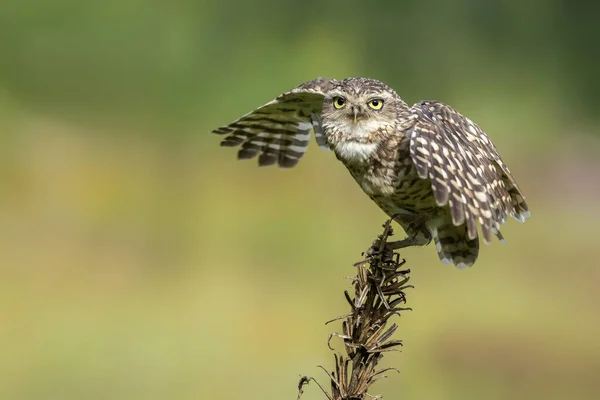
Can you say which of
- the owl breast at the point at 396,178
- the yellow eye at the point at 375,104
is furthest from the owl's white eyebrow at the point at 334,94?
the owl breast at the point at 396,178

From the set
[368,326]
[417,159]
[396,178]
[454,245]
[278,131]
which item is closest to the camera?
[368,326]

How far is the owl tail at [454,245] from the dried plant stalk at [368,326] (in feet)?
2.38

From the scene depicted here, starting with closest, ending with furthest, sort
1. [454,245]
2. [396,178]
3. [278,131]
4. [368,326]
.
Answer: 1. [368,326]
2. [396,178]
3. [454,245]
4. [278,131]

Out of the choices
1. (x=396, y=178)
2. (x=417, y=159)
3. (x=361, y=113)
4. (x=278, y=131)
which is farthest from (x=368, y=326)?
(x=278, y=131)

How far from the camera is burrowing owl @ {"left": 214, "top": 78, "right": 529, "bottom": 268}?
2.54 m

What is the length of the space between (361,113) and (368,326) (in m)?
1.06

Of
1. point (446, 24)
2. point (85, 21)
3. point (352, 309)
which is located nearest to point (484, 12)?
point (446, 24)

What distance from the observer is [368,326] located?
74.0 inches

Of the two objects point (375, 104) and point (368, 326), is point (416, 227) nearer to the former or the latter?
point (375, 104)

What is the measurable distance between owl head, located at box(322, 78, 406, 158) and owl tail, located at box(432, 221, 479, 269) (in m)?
0.39

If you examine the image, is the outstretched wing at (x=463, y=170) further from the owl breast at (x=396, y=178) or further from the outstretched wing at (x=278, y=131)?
the outstretched wing at (x=278, y=131)

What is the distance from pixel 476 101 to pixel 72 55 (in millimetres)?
3009

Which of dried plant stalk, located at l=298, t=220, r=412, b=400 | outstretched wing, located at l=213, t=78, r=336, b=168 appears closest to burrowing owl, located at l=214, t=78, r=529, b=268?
outstretched wing, located at l=213, t=78, r=336, b=168

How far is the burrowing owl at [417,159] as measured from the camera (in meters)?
2.54
